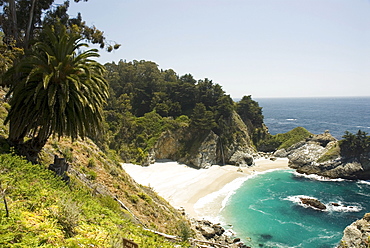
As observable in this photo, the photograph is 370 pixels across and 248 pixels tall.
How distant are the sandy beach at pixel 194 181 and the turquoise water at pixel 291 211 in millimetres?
1970

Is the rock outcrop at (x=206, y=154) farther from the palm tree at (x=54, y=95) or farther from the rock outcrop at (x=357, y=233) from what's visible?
the palm tree at (x=54, y=95)

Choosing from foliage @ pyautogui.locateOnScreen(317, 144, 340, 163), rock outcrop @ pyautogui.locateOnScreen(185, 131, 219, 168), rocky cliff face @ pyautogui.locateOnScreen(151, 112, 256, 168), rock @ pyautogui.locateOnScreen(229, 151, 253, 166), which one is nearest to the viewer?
foliage @ pyautogui.locateOnScreen(317, 144, 340, 163)

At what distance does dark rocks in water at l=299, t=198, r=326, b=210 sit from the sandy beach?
9.75 metres

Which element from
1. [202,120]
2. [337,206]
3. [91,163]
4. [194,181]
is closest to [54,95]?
[91,163]

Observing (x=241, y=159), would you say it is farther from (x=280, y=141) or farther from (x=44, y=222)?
(x=44, y=222)

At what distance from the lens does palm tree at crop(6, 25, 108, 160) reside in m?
9.35

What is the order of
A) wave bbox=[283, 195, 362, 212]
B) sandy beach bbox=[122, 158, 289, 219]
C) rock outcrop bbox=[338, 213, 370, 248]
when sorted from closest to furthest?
rock outcrop bbox=[338, 213, 370, 248] → wave bbox=[283, 195, 362, 212] → sandy beach bbox=[122, 158, 289, 219]

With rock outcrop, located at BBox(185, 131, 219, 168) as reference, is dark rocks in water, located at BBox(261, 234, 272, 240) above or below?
below

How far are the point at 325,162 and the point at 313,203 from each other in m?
17.5

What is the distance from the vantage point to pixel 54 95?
29.9 ft

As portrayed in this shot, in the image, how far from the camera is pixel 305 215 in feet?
91.1

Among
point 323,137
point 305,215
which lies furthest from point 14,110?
point 323,137

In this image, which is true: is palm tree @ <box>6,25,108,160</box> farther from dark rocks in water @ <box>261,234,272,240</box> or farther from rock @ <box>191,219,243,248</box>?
dark rocks in water @ <box>261,234,272,240</box>

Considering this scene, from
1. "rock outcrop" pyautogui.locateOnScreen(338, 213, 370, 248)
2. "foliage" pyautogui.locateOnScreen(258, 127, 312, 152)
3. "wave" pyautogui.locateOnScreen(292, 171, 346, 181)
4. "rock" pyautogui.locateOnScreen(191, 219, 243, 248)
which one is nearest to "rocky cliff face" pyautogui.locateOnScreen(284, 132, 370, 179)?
"wave" pyautogui.locateOnScreen(292, 171, 346, 181)
